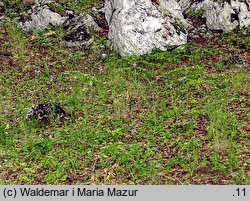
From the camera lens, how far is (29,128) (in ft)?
23.6

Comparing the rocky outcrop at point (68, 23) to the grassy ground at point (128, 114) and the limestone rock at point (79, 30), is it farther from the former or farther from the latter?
the grassy ground at point (128, 114)

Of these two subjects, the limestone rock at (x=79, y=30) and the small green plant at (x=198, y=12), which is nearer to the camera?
the limestone rock at (x=79, y=30)

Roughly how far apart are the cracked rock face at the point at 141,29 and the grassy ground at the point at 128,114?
0.43 m

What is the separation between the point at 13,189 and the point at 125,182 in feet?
5.56

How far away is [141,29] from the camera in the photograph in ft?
36.2

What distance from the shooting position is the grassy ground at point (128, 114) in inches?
221

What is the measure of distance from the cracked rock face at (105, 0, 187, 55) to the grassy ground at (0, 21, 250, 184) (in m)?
0.43

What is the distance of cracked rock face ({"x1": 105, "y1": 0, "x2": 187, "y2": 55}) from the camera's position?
35.6 feet

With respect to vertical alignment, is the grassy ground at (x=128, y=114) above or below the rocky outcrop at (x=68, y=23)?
below

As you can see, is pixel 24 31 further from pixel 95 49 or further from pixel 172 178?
pixel 172 178

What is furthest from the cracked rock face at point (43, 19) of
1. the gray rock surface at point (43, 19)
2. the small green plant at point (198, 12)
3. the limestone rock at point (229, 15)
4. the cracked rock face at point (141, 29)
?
the limestone rock at point (229, 15)

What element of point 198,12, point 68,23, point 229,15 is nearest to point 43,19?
point 68,23

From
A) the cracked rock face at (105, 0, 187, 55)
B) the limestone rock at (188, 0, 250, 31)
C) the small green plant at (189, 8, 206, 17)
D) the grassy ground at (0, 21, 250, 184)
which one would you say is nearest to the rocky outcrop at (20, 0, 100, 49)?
the grassy ground at (0, 21, 250, 184)

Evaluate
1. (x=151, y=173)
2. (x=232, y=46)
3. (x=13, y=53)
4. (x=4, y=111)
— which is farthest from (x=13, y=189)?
(x=232, y=46)
